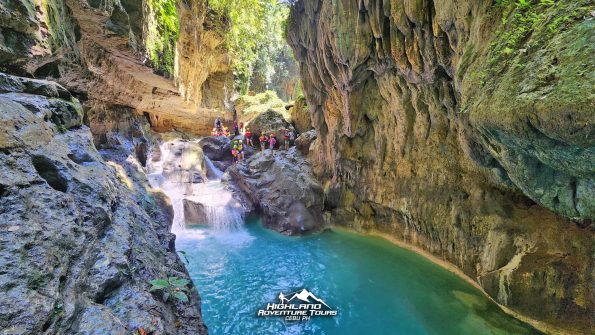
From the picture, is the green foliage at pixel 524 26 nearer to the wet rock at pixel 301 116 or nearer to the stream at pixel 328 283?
the stream at pixel 328 283

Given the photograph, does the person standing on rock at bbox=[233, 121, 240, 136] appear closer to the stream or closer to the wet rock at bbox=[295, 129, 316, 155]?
the wet rock at bbox=[295, 129, 316, 155]

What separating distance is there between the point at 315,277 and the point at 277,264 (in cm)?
153

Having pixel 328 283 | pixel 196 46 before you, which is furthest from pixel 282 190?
pixel 196 46

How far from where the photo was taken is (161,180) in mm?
14766

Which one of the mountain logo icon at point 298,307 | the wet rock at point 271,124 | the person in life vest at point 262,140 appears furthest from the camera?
the wet rock at point 271,124

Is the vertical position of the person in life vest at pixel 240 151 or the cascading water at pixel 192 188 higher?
the person in life vest at pixel 240 151

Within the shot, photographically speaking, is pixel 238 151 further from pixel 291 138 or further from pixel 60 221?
pixel 60 221

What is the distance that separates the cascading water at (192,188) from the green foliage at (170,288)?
9811 mm

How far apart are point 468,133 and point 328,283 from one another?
5610 millimetres


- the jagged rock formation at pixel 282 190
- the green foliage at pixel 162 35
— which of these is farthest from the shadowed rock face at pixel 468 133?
the green foliage at pixel 162 35

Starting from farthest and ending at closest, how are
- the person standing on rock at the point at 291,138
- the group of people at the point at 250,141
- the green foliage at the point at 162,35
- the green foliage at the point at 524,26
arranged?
1. the person standing on rock at the point at 291,138
2. the group of people at the point at 250,141
3. the green foliage at the point at 162,35
4. the green foliage at the point at 524,26

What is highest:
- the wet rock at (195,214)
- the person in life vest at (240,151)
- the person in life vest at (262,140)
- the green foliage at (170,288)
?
the person in life vest at (262,140)

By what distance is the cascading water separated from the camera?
43.9 ft

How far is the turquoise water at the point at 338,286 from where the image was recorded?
6793 millimetres
